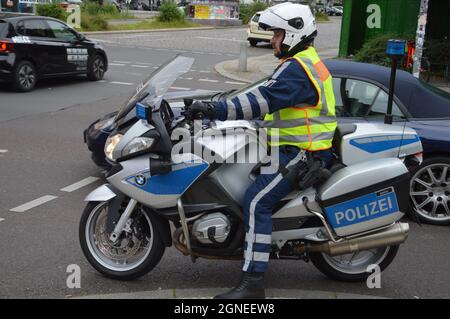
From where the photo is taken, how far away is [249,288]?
4.05m

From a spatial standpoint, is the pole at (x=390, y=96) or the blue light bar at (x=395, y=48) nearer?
the blue light bar at (x=395, y=48)

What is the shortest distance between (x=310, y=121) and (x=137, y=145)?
1.17 metres

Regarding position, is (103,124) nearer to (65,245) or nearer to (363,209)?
(65,245)

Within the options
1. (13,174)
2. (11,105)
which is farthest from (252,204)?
(11,105)

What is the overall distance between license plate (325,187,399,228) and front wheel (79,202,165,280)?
1.22 m

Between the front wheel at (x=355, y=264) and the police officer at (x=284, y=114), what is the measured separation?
67 cm

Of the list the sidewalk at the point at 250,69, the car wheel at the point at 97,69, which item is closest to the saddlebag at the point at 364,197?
the car wheel at the point at 97,69

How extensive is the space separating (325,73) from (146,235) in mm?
1695

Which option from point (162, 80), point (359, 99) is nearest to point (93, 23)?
point (359, 99)

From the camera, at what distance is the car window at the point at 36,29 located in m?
13.9

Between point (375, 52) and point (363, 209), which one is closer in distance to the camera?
point (363, 209)

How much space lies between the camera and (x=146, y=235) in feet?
14.4

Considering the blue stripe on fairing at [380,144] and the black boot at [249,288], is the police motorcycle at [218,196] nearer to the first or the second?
the blue stripe on fairing at [380,144]
